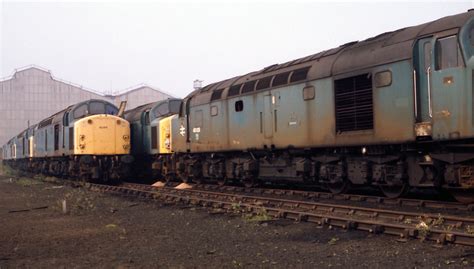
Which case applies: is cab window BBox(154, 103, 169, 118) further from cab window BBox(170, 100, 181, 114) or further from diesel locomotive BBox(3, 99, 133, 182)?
diesel locomotive BBox(3, 99, 133, 182)

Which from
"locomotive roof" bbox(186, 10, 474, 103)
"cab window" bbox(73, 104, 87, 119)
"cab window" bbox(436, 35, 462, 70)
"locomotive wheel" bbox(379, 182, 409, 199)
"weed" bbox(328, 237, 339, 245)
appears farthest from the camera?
"cab window" bbox(73, 104, 87, 119)

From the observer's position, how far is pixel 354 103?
12.3 metres

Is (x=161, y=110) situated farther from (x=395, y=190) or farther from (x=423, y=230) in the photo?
(x=423, y=230)

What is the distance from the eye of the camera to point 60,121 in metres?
24.4

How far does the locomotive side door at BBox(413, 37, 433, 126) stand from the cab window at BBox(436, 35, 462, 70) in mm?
186

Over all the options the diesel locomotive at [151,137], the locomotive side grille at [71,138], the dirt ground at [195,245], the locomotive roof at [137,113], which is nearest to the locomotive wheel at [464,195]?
the dirt ground at [195,245]

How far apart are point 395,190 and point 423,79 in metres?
2.92

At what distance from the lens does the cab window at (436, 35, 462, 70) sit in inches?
390

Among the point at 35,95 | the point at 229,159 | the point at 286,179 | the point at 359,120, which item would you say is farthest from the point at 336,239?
the point at 35,95

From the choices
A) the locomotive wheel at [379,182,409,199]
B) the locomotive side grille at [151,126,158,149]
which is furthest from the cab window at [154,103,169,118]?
the locomotive wheel at [379,182,409,199]

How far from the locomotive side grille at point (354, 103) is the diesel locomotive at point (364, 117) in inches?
1.0

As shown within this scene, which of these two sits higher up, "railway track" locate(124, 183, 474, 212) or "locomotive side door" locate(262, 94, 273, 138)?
"locomotive side door" locate(262, 94, 273, 138)

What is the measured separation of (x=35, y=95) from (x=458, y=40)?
228 feet

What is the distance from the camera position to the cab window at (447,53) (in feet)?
32.5
